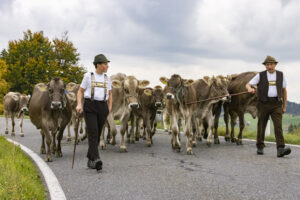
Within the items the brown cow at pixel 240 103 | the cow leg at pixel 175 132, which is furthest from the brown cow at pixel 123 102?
the brown cow at pixel 240 103

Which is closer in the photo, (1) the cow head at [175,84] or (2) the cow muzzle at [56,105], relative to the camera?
(2) the cow muzzle at [56,105]

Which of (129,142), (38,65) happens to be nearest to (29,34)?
(38,65)

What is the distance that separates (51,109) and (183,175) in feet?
13.7

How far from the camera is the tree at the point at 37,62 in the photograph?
152 ft

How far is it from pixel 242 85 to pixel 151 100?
3.18m

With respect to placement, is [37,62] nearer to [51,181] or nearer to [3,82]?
[3,82]

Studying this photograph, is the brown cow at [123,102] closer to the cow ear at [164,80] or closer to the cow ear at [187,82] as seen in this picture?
the cow ear at [164,80]

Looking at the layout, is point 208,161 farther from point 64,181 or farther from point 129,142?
point 129,142

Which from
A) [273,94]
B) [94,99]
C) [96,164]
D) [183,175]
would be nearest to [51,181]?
[96,164]

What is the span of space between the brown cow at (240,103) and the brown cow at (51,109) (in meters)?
5.27

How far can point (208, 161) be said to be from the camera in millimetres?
7746

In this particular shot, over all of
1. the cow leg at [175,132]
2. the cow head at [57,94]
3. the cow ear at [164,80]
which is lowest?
the cow leg at [175,132]

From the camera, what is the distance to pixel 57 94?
8375 mm

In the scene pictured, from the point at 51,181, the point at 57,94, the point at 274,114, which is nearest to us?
the point at 51,181
